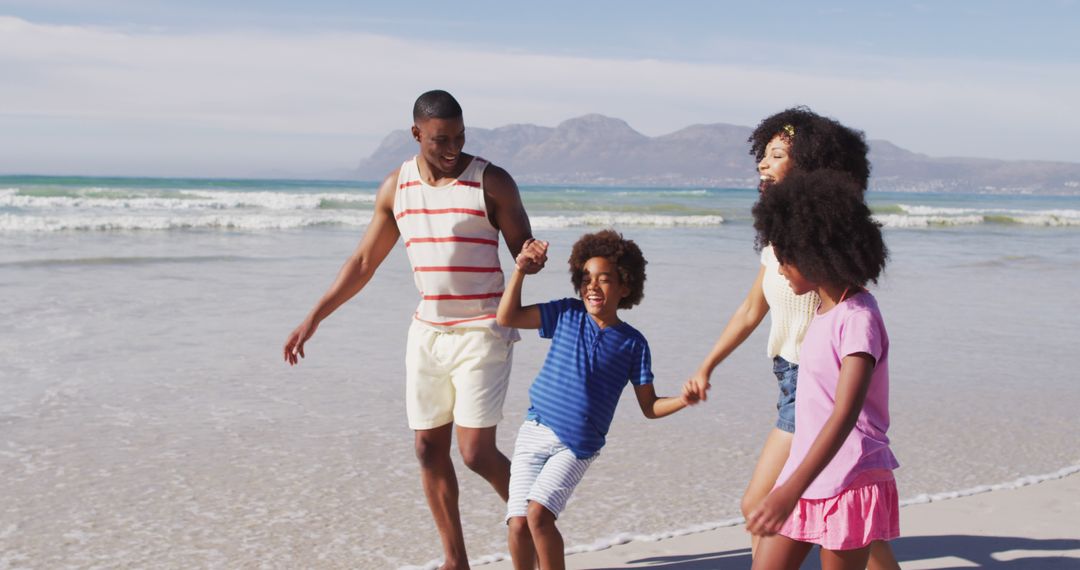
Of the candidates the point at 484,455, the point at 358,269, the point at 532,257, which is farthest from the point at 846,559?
the point at 358,269

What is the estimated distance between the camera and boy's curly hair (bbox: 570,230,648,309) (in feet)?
11.6

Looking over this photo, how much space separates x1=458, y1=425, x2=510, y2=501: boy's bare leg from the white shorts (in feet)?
0.10

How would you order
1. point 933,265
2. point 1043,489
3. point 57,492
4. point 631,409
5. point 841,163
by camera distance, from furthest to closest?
point 933,265, point 631,409, point 1043,489, point 57,492, point 841,163

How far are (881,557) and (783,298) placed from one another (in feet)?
2.69

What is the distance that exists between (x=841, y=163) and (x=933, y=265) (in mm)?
13765

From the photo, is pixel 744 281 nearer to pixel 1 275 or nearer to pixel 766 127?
pixel 1 275

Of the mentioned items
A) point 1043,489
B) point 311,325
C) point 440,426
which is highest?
point 311,325

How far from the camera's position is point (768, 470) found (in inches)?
132

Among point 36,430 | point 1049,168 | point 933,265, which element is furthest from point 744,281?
point 1049,168

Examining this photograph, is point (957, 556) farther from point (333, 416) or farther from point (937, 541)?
point (333, 416)

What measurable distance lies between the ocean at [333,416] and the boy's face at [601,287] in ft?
3.91

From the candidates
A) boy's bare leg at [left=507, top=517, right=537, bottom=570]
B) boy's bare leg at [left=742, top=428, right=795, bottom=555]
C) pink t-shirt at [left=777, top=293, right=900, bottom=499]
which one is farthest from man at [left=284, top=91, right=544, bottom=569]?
pink t-shirt at [left=777, top=293, right=900, bottom=499]

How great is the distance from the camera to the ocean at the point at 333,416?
14.5 feet

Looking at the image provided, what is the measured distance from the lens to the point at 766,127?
12.0ft
